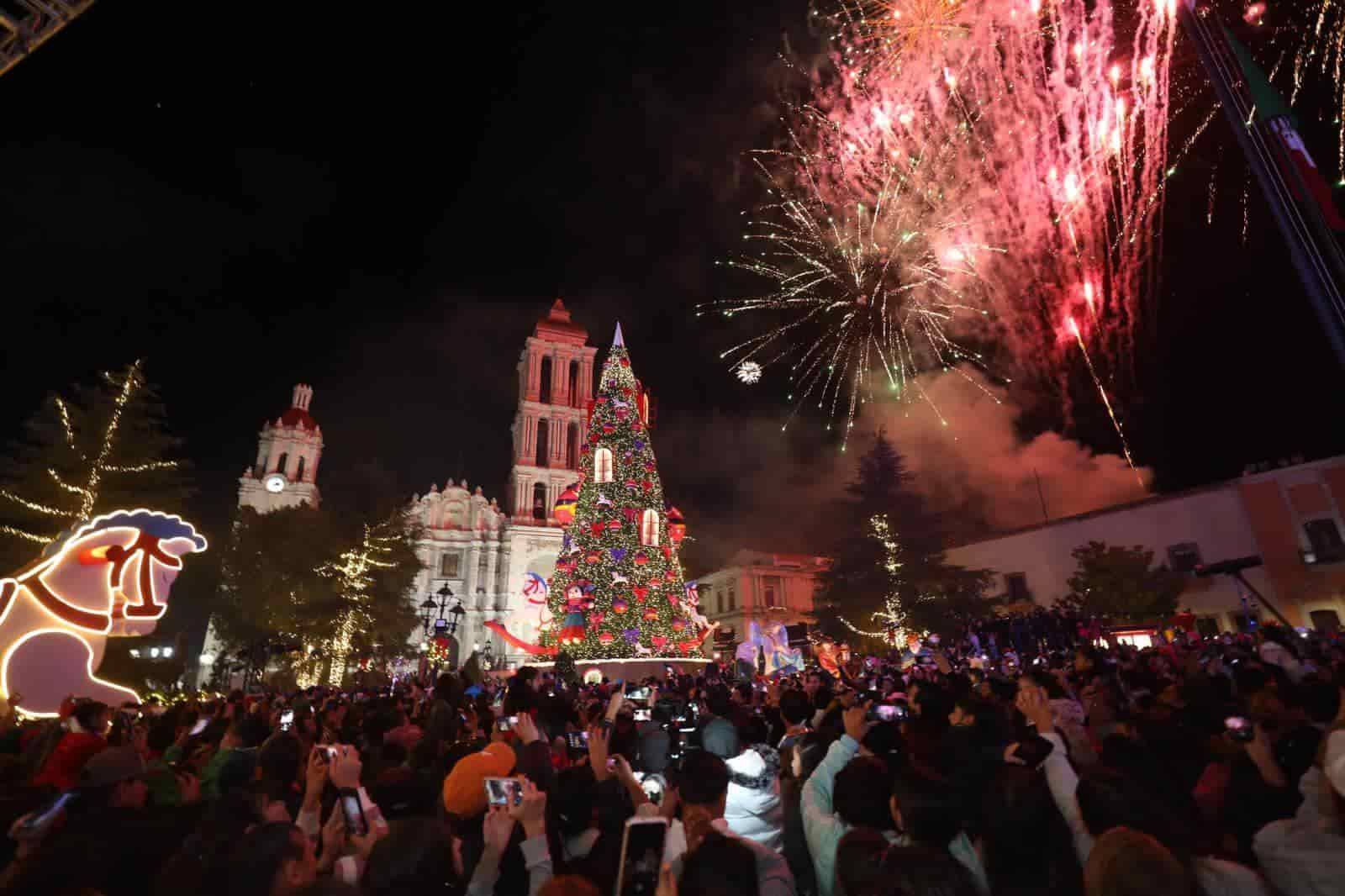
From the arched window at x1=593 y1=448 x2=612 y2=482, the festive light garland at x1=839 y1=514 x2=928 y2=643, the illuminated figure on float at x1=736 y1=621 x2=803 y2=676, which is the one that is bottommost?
the illuminated figure on float at x1=736 y1=621 x2=803 y2=676

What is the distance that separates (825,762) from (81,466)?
951 inches

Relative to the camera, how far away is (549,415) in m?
56.6

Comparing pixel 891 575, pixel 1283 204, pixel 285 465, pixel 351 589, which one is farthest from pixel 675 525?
pixel 285 465

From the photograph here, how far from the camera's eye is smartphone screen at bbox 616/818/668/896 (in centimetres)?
224

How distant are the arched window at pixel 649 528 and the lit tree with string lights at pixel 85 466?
1547cm

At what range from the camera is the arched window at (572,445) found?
56.4 m

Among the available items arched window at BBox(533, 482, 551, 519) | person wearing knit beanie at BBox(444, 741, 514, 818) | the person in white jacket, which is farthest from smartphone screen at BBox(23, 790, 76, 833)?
arched window at BBox(533, 482, 551, 519)

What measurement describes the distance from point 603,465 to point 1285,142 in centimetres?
1966

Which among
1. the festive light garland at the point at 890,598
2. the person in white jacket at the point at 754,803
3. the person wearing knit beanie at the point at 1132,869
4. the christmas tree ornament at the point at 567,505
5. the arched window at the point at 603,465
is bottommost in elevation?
the person in white jacket at the point at 754,803

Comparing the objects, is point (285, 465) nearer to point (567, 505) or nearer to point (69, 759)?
point (567, 505)

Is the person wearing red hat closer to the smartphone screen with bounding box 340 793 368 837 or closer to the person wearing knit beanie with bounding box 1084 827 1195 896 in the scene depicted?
the smartphone screen with bounding box 340 793 368 837

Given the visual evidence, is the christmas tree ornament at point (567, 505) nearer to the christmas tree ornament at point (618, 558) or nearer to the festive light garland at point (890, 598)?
the christmas tree ornament at point (618, 558)

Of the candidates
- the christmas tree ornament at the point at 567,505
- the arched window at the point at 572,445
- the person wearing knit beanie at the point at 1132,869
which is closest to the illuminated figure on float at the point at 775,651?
the christmas tree ornament at the point at 567,505

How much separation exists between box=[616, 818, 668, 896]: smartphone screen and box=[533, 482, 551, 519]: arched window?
53648 millimetres
